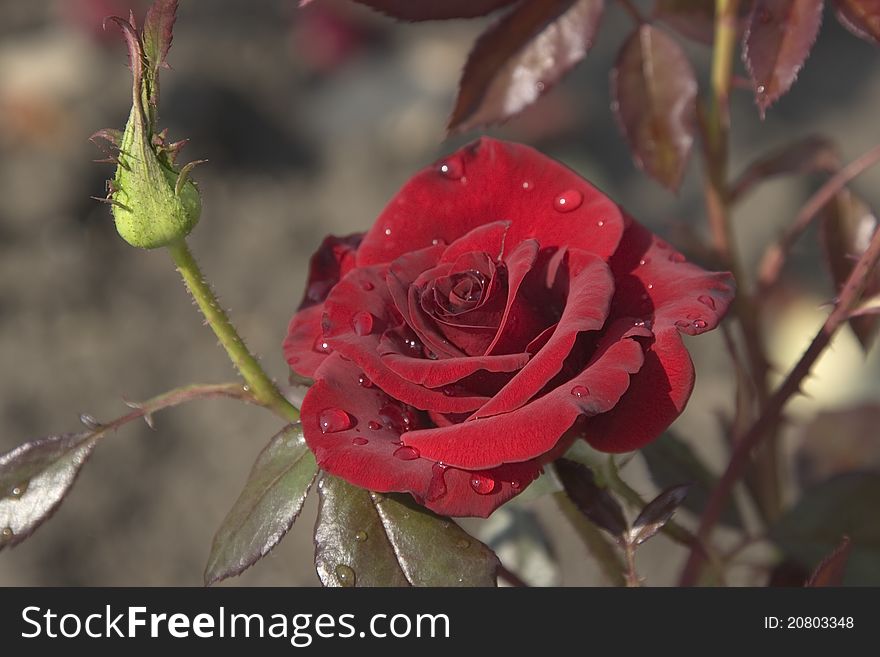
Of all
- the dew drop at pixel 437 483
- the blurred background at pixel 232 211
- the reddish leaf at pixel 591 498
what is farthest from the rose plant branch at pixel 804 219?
the blurred background at pixel 232 211

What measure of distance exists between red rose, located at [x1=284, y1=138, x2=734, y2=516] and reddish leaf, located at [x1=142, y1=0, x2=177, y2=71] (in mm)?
148

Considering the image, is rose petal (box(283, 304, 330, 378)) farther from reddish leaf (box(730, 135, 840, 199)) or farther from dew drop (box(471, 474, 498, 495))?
reddish leaf (box(730, 135, 840, 199))

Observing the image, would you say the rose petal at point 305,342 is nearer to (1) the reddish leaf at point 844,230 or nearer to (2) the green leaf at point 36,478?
(2) the green leaf at point 36,478

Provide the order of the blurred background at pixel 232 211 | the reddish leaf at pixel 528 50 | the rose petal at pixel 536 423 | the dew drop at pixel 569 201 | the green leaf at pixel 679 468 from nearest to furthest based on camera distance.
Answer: the rose petal at pixel 536 423, the dew drop at pixel 569 201, the reddish leaf at pixel 528 50, the green leaf at pixel 679 468, the blurred background at pixel 232 211

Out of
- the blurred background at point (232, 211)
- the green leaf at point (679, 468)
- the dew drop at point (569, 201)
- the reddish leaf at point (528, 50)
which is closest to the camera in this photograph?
the dew drop at point (569, 201)

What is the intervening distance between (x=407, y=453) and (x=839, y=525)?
435 mm

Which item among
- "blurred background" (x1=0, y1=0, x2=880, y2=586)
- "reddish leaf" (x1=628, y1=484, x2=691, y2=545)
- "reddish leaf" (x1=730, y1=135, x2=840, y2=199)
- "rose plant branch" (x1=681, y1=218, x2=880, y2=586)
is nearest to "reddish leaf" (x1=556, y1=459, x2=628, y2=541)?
"reddish leaf" (x1=628, y1=484, x2=691, y2=545)

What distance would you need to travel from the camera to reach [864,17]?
591 mm

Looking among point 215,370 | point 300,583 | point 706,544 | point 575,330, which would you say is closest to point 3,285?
point 215,370

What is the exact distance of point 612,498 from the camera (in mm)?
586

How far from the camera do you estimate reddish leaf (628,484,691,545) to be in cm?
54

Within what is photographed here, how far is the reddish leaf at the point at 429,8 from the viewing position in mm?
594

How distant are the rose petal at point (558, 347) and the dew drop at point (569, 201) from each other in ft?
0.22

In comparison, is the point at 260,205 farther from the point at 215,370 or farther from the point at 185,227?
the point at 185,227
